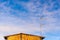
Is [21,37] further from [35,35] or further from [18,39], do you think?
[35,35]

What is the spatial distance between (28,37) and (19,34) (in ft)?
3.40

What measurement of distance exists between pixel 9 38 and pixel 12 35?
1.63 ft

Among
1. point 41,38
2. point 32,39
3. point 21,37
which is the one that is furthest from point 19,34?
point 41,38

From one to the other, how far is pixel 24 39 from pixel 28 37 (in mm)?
567

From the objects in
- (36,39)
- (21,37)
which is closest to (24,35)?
(21,37)

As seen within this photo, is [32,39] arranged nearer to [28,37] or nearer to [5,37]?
[28,37]

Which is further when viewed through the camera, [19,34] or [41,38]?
[41,38]

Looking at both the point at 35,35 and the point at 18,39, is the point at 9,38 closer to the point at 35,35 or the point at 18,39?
the point at 18,39

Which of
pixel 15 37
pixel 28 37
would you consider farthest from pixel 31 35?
pixel 15 37

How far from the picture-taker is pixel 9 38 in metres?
19.4

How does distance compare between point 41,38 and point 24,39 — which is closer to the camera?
point 24,39

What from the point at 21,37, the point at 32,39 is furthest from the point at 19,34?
the point at 32,39

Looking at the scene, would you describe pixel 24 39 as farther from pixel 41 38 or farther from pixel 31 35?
pixel 41 38

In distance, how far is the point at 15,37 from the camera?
19000 mm
